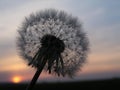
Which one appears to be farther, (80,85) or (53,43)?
(80,85)

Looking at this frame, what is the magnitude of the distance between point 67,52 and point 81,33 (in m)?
1.43

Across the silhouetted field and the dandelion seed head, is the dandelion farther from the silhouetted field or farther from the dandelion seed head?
the silhouetted field

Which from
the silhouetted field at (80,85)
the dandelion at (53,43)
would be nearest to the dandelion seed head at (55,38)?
the dandelion at (53,43)

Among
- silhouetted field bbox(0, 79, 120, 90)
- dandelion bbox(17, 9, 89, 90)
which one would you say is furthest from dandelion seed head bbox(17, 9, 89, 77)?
silhouetted field bbox(0, 79, 120, 90)

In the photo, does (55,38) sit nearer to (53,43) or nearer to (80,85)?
(53,43)

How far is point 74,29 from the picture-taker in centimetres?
2869

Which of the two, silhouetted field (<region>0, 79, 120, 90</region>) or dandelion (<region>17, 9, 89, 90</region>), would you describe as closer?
dandelion (<region>17, 9, 89, 90</region>)

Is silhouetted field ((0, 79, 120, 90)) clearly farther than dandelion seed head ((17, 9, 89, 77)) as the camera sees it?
Yes

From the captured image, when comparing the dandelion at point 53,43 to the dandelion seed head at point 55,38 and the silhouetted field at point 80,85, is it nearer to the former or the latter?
the dandelion seed head at point 55,38

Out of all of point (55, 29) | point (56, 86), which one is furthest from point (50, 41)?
point (56, 86)

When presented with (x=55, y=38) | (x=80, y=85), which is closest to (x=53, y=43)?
(x=55, y=38)

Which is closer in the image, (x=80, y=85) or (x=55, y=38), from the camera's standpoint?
(x=55, y=38)

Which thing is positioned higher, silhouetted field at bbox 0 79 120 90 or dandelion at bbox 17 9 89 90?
silhouetted field at bbox 0 79 120 90

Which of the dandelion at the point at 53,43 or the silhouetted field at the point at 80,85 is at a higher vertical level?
the silhouetted field at the point at 80,85
